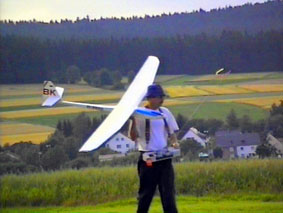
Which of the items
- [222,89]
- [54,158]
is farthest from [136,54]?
[54,158]

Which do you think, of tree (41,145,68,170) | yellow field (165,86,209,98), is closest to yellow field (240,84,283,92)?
yellow field (165,86,209,98)

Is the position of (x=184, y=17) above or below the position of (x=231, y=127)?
above

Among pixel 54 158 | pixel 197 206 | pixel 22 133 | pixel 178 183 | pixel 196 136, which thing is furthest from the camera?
pixel 22 133

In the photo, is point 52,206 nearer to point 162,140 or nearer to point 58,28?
point 58,28

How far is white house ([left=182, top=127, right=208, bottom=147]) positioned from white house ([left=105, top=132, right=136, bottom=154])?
69cm

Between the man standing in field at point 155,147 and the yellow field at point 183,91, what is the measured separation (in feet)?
8.13

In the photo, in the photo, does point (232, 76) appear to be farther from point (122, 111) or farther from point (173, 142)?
point (122, 111)

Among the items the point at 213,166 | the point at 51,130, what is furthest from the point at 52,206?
the point at 213,166

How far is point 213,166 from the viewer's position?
743 centimetres

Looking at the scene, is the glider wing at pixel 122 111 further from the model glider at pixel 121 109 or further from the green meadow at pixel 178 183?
the green meadow at pixel 178 183

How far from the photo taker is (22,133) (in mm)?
7645

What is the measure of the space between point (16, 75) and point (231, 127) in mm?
2827

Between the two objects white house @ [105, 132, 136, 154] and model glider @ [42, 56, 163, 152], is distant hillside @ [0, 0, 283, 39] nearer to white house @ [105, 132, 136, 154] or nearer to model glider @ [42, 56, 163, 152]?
white house @ [105, 132, 136, 154]

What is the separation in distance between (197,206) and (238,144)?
966 mm
